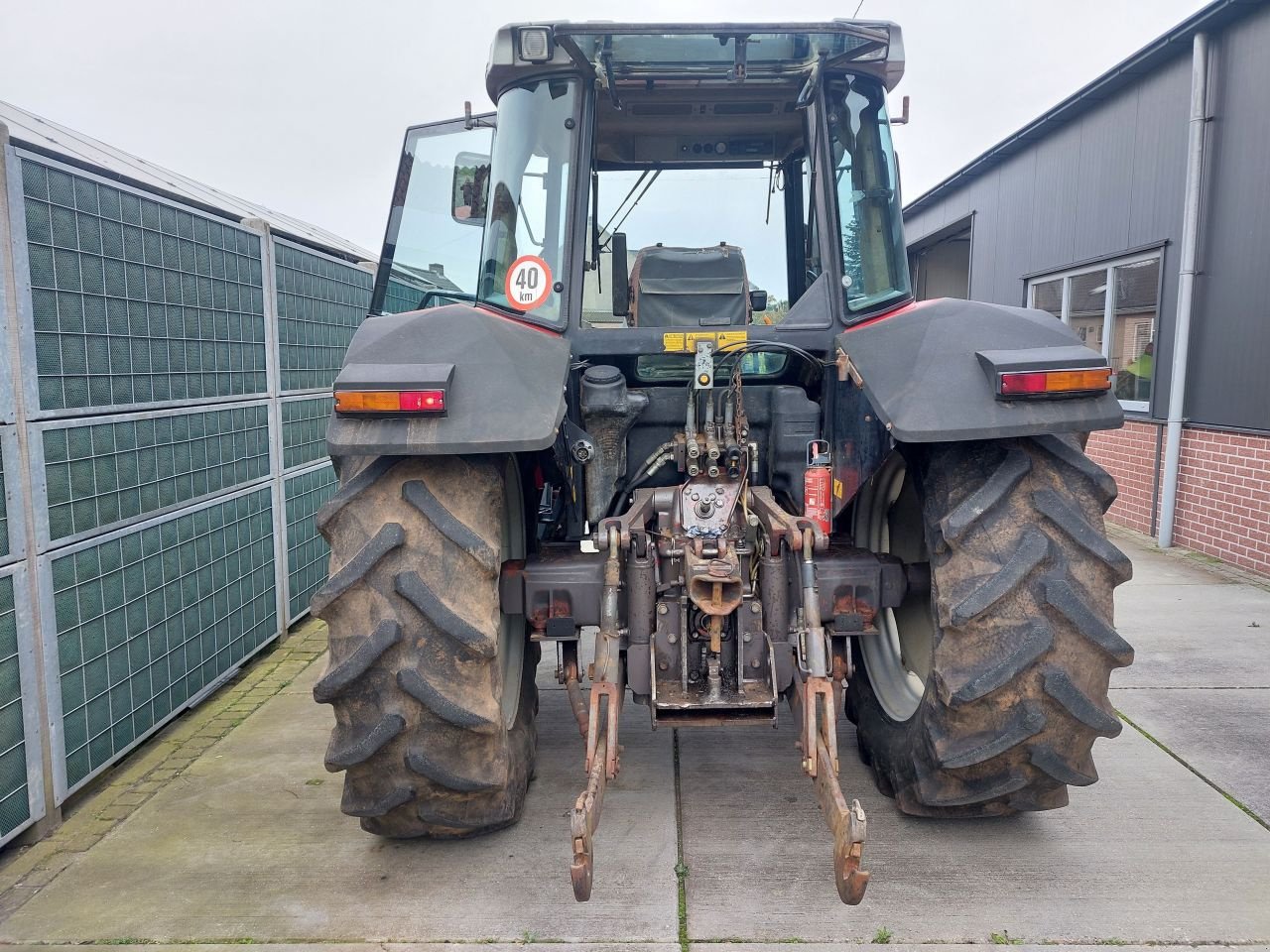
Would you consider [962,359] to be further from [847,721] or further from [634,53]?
[847,721]

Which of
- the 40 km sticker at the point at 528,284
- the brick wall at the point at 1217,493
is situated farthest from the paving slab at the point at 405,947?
the brick wall at the point at 1217,493

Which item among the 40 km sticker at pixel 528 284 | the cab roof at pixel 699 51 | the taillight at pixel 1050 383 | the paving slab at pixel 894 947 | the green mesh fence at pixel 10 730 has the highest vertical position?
the cab roof at pixel 699 51

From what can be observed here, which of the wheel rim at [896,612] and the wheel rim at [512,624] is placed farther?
the wheel rim at [896,612]

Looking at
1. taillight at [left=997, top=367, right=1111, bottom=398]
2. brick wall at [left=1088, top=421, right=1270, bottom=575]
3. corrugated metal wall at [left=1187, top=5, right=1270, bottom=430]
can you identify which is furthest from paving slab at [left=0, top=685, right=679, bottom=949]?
corrugated metal wall at [left=1187, top=5, right=1270, bottom=430]

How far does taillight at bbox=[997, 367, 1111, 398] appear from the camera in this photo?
2.61 metres

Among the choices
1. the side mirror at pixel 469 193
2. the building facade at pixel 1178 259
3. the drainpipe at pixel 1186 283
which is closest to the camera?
the side mirror at pixel 469 193

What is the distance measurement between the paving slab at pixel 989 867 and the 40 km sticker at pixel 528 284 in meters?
1.87

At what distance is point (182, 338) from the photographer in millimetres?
4309

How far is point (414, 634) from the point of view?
261 cm

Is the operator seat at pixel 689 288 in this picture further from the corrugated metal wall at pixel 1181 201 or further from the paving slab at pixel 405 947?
the corrugated metal wall at pixel 1181 201

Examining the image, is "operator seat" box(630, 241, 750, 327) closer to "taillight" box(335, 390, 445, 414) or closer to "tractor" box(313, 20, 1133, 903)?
"tractor" box(313, 20, 1133, 903)

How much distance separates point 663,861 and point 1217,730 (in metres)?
2.65

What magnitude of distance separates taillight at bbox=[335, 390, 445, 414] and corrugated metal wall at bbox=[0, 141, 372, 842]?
54.9 inches

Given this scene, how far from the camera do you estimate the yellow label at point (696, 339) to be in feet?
10.4
